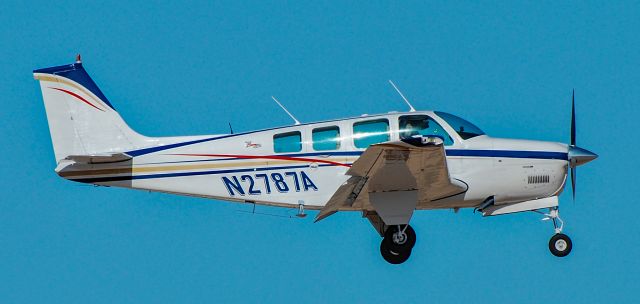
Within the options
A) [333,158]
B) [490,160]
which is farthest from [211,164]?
[490,160]

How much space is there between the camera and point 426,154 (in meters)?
13.8

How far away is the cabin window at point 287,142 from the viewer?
1541 centimetres

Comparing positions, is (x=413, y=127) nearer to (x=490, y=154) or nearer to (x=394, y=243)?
(x=490, y=154)

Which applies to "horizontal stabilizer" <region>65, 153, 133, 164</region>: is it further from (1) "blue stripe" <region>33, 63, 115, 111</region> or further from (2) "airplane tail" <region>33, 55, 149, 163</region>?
(1) "blue stripe" <region>33, 63, 115, 111</region>

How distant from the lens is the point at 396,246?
15977 millimetres

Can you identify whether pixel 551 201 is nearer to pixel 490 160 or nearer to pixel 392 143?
pixel 490 160

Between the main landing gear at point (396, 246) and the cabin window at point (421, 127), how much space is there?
1.78 m

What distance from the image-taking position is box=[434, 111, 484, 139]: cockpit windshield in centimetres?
1549

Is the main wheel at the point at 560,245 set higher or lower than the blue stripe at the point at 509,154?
lower

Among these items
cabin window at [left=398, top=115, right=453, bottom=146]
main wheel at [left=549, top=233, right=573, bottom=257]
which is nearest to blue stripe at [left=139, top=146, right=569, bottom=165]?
cabin window at [left=398, top=115, right=453, bottom=146]

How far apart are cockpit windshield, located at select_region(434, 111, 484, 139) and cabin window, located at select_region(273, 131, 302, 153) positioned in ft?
8.01

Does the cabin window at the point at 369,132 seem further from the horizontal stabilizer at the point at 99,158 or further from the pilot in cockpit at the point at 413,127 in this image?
the horizontal stabilizer at the point at 99,158

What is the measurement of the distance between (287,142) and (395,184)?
6.59 feet

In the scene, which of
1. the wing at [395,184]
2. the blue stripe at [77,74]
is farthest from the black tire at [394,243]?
the blue stripe at [77,74]
